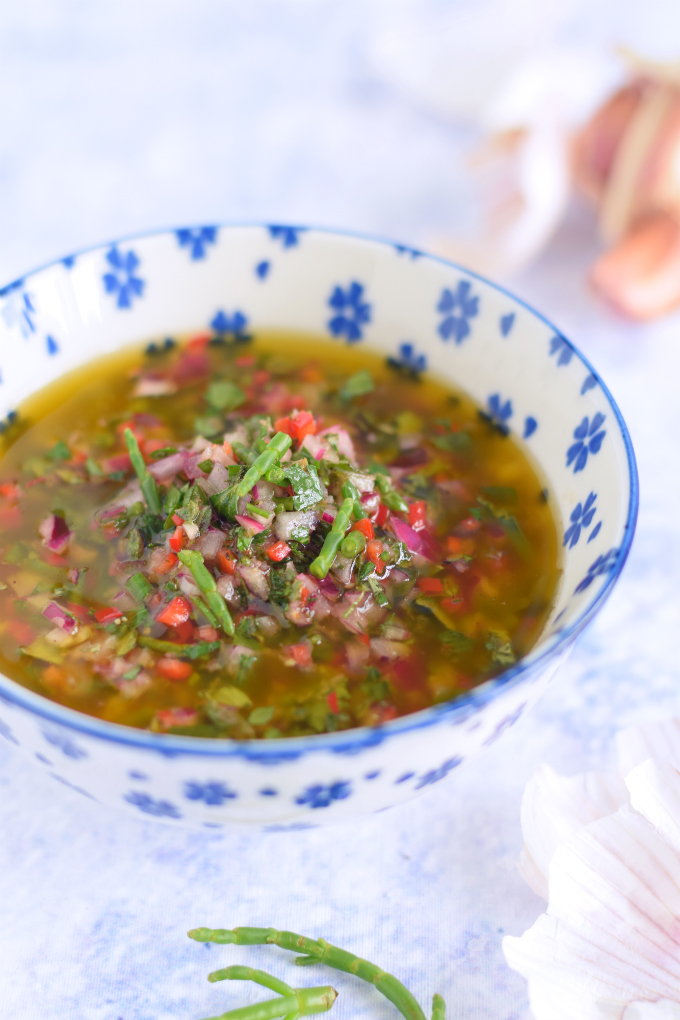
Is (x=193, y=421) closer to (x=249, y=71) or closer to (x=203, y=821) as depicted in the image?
(x=203, y=821)

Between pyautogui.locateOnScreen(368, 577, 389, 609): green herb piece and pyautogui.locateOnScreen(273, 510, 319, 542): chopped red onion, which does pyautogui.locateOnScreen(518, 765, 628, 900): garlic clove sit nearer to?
pyautogui.locateOnScreen(368, 577, 389, 609): green herb piece

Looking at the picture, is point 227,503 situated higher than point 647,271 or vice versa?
point 647,271

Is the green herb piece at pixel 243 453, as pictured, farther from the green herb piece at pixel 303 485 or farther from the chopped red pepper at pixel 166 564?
the chopped red pepper at pixel 166 564

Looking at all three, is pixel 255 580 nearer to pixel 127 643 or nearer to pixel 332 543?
pixel 332 543

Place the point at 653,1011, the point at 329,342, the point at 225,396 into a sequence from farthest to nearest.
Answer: the point at 329,342, the point at 225,396, the point at 653,1011

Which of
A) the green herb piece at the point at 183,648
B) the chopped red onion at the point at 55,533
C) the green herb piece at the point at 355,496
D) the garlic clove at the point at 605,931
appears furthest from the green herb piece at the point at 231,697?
the garlic clove at the point at 605,931

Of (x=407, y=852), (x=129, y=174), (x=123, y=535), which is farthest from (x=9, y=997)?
(x=129, y=174)

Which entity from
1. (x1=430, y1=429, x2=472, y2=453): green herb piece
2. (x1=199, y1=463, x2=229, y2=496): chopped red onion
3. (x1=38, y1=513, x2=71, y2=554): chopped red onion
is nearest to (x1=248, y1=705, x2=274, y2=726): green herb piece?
(x1=199, y1=463, x2=229, y2=496): chopped red onion

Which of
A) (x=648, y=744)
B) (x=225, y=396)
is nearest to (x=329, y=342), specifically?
(x=225, y=396)
